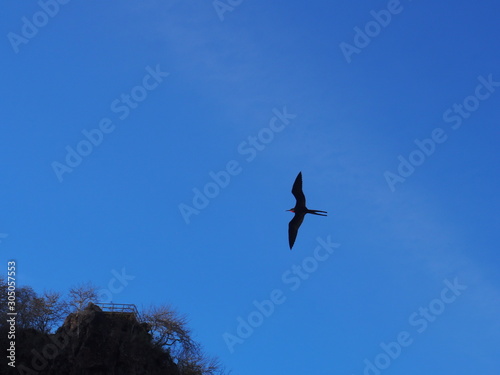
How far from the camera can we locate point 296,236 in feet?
134

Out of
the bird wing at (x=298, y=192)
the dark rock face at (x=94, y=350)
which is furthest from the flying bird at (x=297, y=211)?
the dark rock face at (x=94, y=350)

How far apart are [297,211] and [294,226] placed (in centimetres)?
92

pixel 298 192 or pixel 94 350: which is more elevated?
pixel 94 350

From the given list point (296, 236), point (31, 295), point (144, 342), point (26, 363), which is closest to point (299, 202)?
point (296, 236)

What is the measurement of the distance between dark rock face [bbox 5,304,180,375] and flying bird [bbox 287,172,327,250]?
1927cm

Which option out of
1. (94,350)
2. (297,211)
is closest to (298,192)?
(297,211)

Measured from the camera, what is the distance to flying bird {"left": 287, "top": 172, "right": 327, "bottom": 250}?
40.2 m

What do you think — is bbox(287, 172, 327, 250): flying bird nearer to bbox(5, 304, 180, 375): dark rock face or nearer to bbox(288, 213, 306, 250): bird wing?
bbox(288, 213, 306, 250): bird wing

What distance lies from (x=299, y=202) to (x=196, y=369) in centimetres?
2291

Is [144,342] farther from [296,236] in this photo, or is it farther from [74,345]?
[296,236]

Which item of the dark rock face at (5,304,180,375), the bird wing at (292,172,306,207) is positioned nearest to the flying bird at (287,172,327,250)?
the bird wing at (292,172,306,207)

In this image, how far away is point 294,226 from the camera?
4081 cm

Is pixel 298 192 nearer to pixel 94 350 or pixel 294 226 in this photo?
pixel 294 226

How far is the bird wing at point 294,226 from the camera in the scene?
40.7 meters
